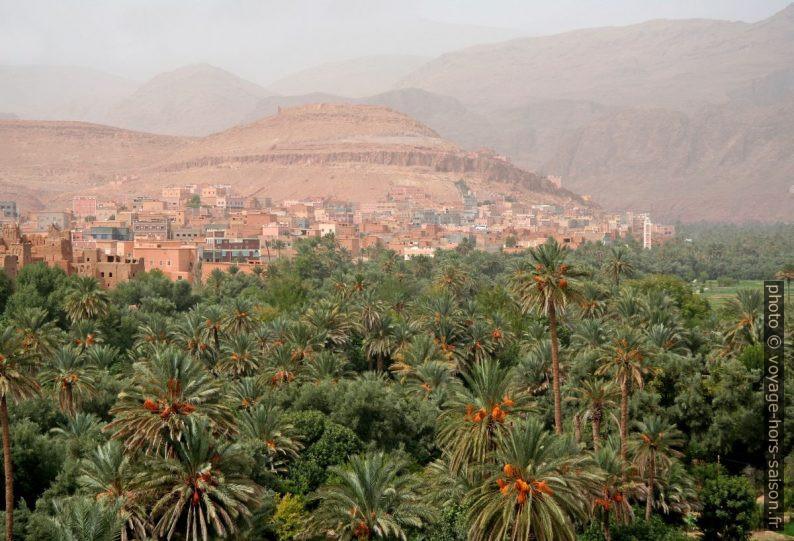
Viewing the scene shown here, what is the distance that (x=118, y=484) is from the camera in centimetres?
2077

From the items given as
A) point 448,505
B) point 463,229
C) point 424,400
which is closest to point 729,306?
point 424,400

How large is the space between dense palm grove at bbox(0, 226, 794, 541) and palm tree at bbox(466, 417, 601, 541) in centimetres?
5

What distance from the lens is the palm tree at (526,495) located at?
1831cm

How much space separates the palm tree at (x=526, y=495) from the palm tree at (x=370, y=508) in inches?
122

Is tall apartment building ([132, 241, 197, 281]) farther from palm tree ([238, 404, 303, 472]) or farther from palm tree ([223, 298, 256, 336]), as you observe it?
palm tree ([238, 404, 303, 472])

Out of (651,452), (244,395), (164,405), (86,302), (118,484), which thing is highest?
(164,405)

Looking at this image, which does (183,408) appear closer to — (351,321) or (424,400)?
(424,400)

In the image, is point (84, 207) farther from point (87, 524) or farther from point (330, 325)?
point (87, 524)

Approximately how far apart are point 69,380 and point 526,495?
18.9 metres

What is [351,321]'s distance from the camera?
44.7 meters

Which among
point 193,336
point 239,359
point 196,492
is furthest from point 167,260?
point 196,492

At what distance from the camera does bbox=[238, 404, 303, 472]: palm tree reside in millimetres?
27391

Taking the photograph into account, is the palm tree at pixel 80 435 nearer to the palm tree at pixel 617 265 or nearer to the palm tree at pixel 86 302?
the palm tree at pixel 86 302

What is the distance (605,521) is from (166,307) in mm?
38715
